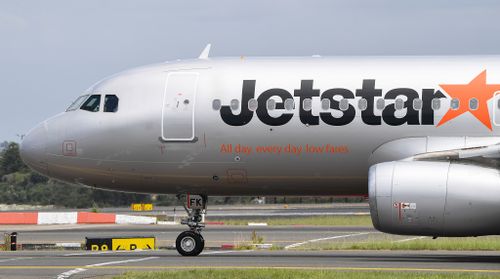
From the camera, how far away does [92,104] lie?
99.7 ft

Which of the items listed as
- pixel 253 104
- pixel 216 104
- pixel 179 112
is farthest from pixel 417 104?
pixel 179 112

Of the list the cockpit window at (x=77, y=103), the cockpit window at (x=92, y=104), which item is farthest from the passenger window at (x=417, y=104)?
the cockpit window at (x=77, y=103)

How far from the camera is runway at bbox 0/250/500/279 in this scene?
25.1 metres

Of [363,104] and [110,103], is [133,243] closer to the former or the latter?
[110,103]

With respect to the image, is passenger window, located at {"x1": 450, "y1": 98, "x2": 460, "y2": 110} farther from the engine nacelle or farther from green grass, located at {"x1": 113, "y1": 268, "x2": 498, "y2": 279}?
green grass, located at {"x1": 113, "y1": 268, "x2": 498, "y2": 279}

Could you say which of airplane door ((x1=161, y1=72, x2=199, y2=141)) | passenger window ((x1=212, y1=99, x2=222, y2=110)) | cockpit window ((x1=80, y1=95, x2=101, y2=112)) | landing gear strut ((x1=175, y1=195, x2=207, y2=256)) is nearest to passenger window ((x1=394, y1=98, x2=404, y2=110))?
passenger window ((x1=212, y1=99, x2=222, y2=110))

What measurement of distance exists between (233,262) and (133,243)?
11.0 metres

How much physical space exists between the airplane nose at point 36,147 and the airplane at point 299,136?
3 centimetres

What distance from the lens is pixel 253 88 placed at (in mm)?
28812

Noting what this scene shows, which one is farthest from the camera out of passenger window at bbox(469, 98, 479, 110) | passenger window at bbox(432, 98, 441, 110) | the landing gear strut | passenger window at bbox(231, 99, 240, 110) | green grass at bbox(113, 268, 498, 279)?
the landing gear strut

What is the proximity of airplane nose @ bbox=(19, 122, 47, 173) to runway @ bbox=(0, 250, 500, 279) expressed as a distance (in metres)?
2.50

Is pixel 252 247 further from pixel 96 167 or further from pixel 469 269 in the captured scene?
pixel 469 269

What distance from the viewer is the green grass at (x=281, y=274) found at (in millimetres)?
22750

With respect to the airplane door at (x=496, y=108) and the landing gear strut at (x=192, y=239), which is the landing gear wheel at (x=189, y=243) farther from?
the airplane door at (x=496, y=108)
